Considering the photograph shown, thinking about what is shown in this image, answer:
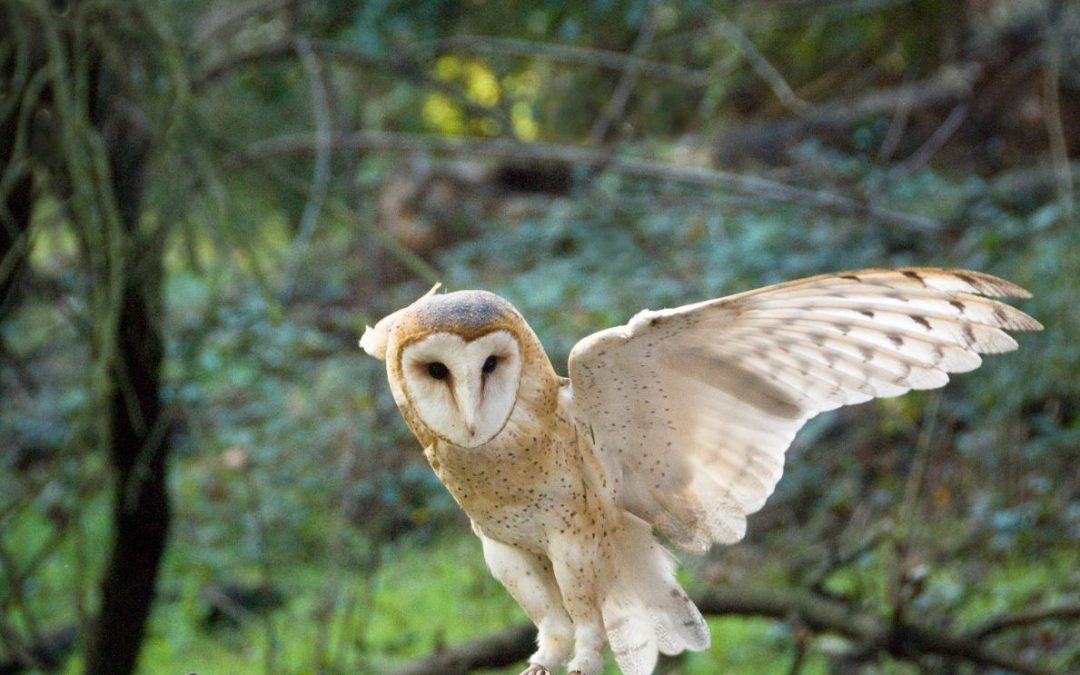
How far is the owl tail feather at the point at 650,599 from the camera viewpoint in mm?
2070

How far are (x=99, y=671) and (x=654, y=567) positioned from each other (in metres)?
2.88

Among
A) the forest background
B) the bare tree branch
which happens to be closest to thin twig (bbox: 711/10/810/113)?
A: the forest background

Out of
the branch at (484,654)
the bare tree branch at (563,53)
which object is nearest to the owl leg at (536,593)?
the branch at (484,654)

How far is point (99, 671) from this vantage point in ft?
14.1

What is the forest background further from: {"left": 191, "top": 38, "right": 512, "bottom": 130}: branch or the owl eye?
the owl eye

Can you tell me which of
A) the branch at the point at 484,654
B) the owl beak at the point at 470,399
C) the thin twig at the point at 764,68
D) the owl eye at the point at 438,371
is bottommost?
the branch at the point at 484,654

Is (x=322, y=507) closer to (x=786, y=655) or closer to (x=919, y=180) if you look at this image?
(x=786, y=655)

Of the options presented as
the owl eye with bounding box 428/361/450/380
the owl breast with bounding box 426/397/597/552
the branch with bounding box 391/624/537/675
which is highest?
the owl eye with bounding box 428/361/450/380

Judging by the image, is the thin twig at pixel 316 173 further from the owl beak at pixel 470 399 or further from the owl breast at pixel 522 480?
the owl beak at pixel 470 399

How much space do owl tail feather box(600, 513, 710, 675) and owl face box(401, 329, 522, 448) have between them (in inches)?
18.7

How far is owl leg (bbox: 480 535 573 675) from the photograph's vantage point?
6.68 feet

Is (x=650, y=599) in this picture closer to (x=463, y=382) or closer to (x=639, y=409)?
(x=639, y=409)

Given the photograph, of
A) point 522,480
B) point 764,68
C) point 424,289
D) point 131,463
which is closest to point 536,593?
point 522,480

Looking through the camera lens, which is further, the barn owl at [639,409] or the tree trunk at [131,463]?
the tree trunk at [131,463]
